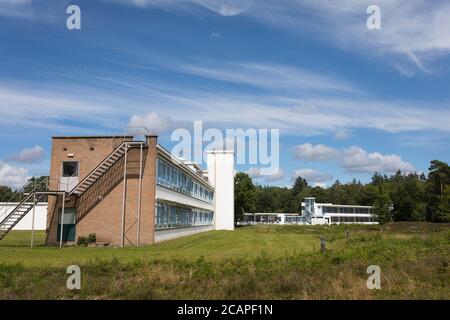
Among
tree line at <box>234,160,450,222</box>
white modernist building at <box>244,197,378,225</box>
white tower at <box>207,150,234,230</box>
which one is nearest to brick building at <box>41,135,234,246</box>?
white tower at <box>207,150,234,230</box>

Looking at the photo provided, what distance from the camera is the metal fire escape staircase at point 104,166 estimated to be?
31.9m

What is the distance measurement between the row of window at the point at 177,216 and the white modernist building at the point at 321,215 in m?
70.4

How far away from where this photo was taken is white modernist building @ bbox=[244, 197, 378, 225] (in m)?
132

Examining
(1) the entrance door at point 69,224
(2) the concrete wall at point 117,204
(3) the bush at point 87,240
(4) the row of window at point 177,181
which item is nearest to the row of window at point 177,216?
(2) the concrete wall at point 117,204

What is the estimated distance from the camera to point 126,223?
32.3 metres

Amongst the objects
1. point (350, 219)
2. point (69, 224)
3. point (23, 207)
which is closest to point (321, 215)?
point (350, 219)

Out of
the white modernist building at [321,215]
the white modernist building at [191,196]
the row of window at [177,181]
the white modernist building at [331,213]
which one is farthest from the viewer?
the white modernist building at [321,215]

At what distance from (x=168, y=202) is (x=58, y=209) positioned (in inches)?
344

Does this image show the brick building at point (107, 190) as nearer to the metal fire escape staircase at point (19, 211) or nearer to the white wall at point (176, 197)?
the white wall at point (176, 197)

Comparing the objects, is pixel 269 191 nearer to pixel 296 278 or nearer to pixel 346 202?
pixel 346 202

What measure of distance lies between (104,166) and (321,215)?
107 meters

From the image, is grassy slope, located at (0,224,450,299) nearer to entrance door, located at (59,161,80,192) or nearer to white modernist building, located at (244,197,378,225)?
entrance door, located at (59,161,80,192)

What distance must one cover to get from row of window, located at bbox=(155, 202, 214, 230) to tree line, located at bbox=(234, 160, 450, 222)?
36.7m
